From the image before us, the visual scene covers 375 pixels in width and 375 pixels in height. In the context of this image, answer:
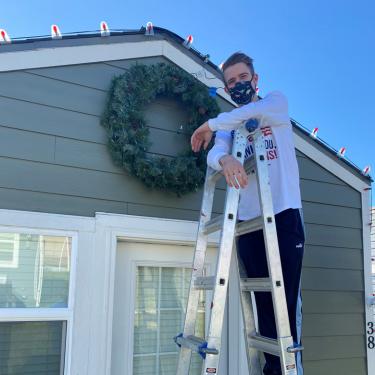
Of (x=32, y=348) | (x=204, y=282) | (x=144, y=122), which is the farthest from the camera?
(x=144, y=122)

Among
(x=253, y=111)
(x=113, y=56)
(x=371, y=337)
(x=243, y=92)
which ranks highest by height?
(x=113, y=56)

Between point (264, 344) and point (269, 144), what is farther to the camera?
→ point (269, 144)

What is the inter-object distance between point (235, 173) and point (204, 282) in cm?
45

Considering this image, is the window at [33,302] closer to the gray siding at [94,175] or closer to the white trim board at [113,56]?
the gray siding at [94,175]

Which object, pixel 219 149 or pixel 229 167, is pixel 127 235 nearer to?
pixel 219 149

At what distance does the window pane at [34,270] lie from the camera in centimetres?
244

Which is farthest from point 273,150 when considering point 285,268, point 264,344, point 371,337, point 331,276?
point 371,337

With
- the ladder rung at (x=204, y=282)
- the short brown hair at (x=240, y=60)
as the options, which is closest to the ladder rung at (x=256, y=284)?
the ladder rung at (x=204, y=282)

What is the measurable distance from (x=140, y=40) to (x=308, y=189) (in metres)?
1.55

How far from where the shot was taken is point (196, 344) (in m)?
1.70

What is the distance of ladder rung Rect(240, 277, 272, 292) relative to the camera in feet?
5.59

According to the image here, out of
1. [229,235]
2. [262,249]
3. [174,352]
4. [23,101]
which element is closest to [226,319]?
[174,352]

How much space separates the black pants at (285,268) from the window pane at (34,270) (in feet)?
3.64

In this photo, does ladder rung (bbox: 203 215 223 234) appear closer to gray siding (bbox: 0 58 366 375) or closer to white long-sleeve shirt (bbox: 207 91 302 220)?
white long-sleeve shirt (bbox: 207 91 302 220)
